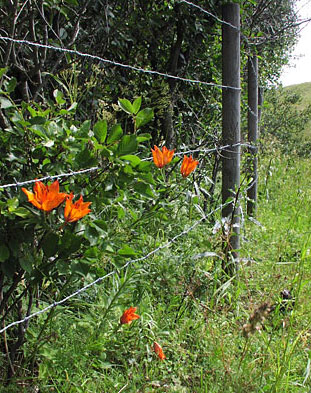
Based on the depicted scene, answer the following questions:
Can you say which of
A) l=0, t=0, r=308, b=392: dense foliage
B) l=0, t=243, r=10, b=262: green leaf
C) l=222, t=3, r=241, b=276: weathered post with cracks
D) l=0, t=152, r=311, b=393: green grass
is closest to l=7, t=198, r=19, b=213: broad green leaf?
l=0, t=0, r=308, b=392: dense foliage

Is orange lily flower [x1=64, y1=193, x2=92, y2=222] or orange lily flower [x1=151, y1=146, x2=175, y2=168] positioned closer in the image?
orange lily flower [x1=64, y1=193, x2=92, y2=222]

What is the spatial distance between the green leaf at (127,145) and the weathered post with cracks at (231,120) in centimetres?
117

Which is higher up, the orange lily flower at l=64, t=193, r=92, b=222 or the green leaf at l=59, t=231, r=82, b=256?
the orange lily flower at l=64, t=193, r=92, b=222

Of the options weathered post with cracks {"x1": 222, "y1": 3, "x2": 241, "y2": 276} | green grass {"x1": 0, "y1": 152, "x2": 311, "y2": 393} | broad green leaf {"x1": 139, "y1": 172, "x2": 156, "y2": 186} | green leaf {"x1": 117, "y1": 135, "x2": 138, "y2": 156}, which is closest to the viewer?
green leaf {"x1": 117, "y1": 135, "x2": 138, "y2": 156}

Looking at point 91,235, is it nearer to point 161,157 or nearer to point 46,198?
point 46,198

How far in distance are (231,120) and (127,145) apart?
4.34ft

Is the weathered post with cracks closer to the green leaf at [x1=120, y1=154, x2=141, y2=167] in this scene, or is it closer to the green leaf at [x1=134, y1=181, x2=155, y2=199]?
the green leaf at [x1=134, y1=181, x2=155, y2=199]

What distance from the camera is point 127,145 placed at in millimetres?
1229

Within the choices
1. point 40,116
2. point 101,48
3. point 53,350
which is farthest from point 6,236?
point 101,48

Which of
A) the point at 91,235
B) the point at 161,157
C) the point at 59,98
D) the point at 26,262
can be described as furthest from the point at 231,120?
the point at 26,262

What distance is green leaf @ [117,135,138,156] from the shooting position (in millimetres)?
1224

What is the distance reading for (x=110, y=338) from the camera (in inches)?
61.7

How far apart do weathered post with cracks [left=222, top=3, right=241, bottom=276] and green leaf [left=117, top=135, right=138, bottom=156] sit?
1173 millimetres

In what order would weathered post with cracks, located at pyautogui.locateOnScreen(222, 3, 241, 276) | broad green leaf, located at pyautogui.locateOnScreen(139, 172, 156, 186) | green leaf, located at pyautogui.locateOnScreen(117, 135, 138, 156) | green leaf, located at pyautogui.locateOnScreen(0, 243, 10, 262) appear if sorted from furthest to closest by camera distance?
weathered post with cracks, located at pyautogui.locateOnScreen(222, 3, 241, 276), broad green leaf, located at pyautogui.locateOnScreen(139, 172, 156, 186), green leaf, located at pyautogui.locateOnScreen(117, 135, 138, 156), green leaf, located at pyautogui.locateOnScreen(0, 243, 10, 262)
